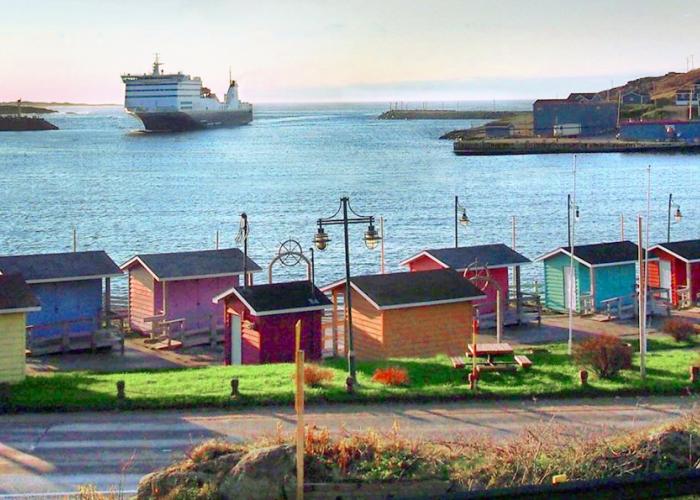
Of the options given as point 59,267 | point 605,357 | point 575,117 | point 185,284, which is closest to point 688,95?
point 575,117

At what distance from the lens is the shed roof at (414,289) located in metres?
22.8

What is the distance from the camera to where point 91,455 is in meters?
13.3

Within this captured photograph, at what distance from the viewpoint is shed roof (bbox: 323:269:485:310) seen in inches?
898

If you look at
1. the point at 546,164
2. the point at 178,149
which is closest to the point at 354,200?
the point at 546,164

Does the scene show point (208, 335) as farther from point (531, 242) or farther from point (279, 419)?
point (531, 242)

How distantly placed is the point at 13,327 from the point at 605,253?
18284mm

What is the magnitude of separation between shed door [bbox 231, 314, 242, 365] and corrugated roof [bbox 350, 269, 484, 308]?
2.75 metres

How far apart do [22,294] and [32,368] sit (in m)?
3.90

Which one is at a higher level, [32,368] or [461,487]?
[461,487]

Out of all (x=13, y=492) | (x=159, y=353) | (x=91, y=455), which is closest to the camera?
(x=13, y=492)

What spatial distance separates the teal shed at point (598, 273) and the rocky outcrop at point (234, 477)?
74.9 ft

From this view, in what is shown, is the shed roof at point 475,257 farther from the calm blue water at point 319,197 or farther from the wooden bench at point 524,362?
the calm blue water at point 319,197

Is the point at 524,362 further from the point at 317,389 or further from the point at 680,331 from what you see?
the point at 680,331

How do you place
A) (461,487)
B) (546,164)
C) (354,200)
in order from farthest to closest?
1. (546,164)
2. (354,200)
3. (461,487)
